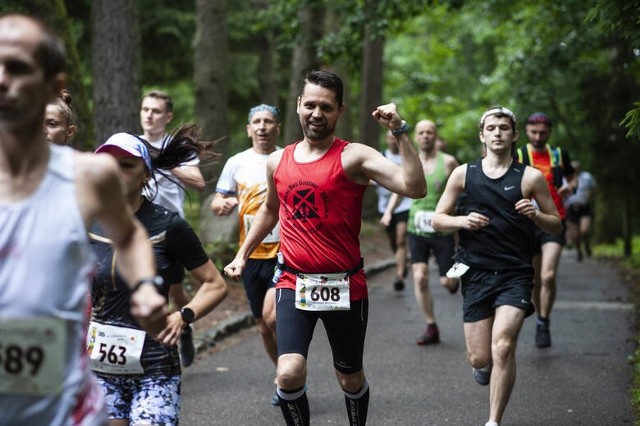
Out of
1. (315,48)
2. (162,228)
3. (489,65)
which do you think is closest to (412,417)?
(162,228)

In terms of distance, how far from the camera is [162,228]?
4.52 meters

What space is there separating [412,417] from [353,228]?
2199mm

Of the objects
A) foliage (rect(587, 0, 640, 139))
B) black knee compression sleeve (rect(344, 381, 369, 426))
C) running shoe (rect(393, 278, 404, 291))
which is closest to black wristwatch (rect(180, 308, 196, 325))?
black knee compression sleeve (rect(344, 381, 369, 426))

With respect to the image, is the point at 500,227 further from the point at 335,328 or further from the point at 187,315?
the point at 187,315

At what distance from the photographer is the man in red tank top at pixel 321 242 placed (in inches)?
216

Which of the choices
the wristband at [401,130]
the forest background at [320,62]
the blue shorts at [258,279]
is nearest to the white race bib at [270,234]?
the blue shorts at [258,279]

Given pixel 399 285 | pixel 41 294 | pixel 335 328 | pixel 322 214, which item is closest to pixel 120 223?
pixel 41 294

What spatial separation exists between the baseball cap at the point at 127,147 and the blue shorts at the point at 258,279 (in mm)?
3227

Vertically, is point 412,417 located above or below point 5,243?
below

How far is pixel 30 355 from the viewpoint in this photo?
2869 mm

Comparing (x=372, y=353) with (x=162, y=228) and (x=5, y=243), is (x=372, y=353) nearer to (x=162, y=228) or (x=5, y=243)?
(x=162, y=228)

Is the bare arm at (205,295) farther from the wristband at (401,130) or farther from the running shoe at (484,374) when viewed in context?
the running shoe at (484,374)

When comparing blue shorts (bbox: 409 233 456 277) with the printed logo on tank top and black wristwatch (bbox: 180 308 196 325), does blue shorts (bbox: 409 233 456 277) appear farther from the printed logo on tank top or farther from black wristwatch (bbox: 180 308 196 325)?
black wristwatch (bbox: 180 308 196 325)

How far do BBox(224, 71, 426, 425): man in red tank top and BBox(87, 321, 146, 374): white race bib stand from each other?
4.00ft
